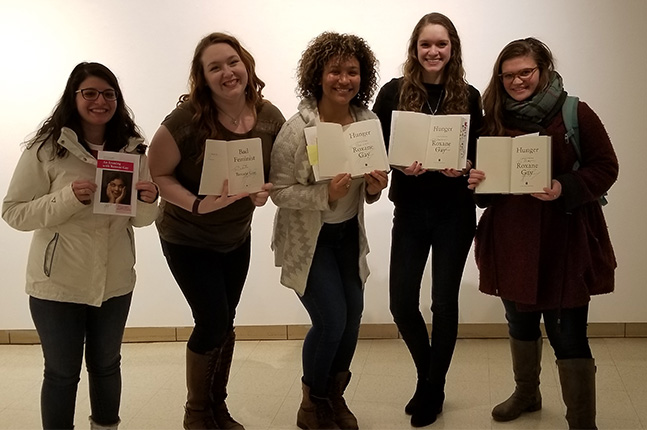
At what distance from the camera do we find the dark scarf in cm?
228

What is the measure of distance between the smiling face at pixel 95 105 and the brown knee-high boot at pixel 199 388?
964 millimetres

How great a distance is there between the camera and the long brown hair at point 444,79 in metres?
2.43

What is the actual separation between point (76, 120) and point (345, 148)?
0.89 m

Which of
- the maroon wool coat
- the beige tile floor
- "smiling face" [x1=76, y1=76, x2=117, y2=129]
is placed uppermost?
"smiling face" [x1=76, y1=76, x2=117, y2=129]

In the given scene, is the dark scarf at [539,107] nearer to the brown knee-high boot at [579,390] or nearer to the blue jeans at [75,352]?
the brown knee-high boot at [579,390]

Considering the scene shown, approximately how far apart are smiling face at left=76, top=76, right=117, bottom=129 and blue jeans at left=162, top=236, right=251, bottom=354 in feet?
1.79

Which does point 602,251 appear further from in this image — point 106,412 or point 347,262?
point 106,412

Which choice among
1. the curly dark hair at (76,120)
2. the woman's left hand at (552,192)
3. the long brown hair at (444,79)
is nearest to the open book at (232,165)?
the curly dark hair at (76,120)

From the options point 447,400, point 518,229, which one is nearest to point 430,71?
point 518,229

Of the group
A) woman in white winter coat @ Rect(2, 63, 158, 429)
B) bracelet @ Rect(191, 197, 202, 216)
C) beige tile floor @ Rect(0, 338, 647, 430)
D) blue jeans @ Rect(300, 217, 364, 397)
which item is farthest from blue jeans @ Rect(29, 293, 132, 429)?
blue jeans @ Rect(300, 217, 364, 397)

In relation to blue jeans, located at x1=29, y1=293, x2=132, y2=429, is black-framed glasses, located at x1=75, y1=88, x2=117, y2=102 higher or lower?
higher

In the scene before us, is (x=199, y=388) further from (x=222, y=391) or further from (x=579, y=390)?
(x=579, y=390)

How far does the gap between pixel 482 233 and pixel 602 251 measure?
0.43 meters

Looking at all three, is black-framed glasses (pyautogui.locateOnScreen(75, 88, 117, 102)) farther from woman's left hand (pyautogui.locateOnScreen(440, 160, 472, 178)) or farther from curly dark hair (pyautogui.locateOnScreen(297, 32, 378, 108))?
woman's left hand (pyautogui.locateOnScreen(440, 160, 472, 178))
